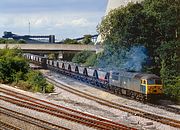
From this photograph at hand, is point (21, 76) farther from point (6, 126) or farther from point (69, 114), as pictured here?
point (6, 126)

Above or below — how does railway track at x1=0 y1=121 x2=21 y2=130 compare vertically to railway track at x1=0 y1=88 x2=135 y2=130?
above

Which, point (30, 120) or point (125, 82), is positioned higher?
point (125, 82)

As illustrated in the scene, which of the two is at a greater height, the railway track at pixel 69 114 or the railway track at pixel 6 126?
the railway track at pixel 6 126

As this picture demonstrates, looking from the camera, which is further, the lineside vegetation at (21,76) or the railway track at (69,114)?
the lineside vegetation at (21,76)

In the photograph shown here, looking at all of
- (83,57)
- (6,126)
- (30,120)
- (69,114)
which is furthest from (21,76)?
(83,57)

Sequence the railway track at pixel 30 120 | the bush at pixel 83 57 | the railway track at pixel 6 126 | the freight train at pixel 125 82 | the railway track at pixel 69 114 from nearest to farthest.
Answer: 1. the railway track at pixel 6 126
2. the railway track at pixel 30 120
3. the railway track at pixel 69 114
4. the freight train at pixel 125 82
5. the bush at pixel 83 57

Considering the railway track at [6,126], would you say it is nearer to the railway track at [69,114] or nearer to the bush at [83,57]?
the railway track at [69,114]

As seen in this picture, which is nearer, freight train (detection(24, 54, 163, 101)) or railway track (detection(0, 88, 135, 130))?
railway track (detection(0, 88, 135, 130))

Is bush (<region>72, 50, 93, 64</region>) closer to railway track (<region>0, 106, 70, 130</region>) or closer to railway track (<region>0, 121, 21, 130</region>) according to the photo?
railway track (<region>0, 106, 70, 130</region>)

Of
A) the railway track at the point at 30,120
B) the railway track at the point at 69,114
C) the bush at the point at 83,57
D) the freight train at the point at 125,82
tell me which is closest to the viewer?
the railway track at the point at 30,120

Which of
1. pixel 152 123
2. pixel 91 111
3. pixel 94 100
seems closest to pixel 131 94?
pixel 94 100

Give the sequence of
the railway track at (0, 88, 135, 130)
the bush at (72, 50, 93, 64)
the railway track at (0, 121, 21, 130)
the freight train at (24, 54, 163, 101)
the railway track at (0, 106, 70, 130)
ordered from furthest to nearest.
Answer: the bush at (72, 50, 93, 64), the freight train at (24, 54, 163, 101), the railway track at (0, 88, 135, 130), the railway track at (0, 106, 70, 130), the railway track at (0, 121, 21, 130)

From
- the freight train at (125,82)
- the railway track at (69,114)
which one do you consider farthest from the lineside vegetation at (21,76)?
the railway track at (69,114)

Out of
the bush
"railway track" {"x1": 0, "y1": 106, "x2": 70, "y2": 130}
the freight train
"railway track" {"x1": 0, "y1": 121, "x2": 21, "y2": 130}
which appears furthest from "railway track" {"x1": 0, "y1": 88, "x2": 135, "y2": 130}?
the bush
